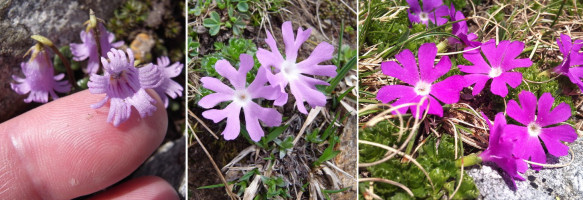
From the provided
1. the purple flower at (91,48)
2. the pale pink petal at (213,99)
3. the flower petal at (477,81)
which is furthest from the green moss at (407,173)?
the purple flower at (91,48)

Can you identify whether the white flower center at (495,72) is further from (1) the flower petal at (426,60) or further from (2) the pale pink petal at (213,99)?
(2) the pale pink petal at (213,99)

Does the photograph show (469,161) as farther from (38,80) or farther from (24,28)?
(24,28)

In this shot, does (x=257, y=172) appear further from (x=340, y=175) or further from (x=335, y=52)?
(x=335, y=52)

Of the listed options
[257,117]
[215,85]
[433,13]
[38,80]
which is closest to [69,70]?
[38,80]

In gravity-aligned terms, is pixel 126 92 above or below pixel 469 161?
above

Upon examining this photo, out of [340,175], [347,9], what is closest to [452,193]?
[340,175]

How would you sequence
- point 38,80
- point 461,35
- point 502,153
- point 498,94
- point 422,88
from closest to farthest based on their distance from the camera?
point 502,153 → point 422,88 → point 498,94 → point 461,35 → point 38,80

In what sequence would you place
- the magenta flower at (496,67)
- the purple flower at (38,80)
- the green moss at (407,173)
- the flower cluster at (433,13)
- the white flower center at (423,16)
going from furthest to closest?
the purple flower at (38,80) → the white flower center at (423,16) → the flower cluster at (433,13) → the magenta flower at (496,67) → the green moss at (407,173)
